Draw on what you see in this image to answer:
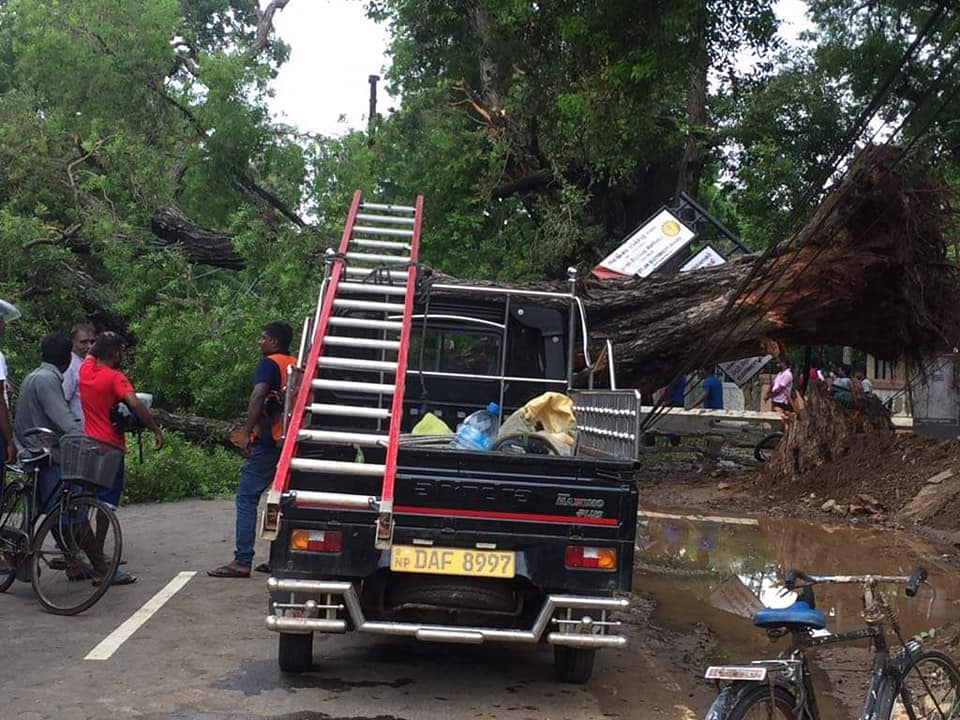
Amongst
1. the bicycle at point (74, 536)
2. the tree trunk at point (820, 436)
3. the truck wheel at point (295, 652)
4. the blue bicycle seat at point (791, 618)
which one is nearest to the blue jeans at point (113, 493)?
the bicycle at point (74, 536)

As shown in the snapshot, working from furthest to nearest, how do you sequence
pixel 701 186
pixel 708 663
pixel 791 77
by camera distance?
1. pixel 701 186
2. pixel 791 77
3. pixel 708 663

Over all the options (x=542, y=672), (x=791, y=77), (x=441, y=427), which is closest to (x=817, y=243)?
(x=441, y=427)

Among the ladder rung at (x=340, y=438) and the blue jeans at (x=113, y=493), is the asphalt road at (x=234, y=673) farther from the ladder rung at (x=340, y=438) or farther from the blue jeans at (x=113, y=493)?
the ladder rung at (x=340, y=438)

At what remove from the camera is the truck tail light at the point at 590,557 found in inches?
222

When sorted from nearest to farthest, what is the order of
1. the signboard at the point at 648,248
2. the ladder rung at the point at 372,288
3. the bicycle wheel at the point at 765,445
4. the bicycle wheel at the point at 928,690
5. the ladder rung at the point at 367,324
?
the bicycle wheel at the point at 928,690
the ladder rung at the point at 367,324
the ladder rung at the point at 372,288
the signboard at the point at 648,248
the bicycle wheel at the point at 765,445

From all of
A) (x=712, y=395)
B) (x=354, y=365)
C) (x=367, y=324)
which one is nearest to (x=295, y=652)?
(x=354, y=365)

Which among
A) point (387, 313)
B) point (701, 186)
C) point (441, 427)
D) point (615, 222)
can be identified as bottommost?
point (441, 427)

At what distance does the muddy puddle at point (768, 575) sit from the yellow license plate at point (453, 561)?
1.92 m

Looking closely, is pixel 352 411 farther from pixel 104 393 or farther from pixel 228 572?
pixel 228 572

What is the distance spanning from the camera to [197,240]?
18.0 meters

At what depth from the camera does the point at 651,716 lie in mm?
5609

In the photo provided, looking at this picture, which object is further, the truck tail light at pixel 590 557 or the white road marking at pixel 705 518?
the white road marking at pixel 705 518

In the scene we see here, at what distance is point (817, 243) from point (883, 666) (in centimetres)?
800

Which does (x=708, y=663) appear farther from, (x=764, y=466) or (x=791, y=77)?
(x=791, y=77)
